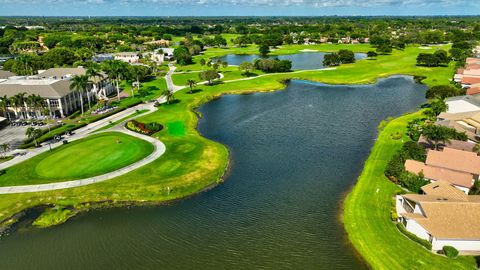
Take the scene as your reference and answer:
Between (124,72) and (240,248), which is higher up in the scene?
(124,72)

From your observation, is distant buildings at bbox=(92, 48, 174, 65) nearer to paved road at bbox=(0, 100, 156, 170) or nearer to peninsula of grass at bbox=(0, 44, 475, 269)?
paved road at bbox=(0, 100, 156, 170)

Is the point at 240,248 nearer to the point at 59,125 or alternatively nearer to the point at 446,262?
the point at 446,262

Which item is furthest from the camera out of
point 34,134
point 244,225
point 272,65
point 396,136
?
point 272,65

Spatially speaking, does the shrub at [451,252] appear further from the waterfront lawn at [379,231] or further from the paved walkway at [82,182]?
the paved walkway at [82,182]

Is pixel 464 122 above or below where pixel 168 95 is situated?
below

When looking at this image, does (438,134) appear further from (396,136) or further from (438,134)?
(396,136)

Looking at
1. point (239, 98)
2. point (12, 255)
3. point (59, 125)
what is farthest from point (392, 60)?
point (12, 255)

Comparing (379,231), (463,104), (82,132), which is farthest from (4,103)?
(463,104)

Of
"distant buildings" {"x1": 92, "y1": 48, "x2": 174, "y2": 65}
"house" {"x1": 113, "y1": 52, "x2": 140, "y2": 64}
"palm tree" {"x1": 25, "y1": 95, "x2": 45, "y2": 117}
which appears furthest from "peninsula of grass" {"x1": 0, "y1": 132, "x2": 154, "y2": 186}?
"house" {"x1": 113, "y1": 52, "x2": 140, "y2": 64}
